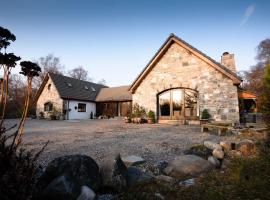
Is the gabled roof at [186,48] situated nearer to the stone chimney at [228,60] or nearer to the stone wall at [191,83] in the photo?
the stone wall at [191,83]

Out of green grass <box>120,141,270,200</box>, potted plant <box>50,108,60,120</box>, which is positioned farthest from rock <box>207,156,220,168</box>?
potted plant <box>50,108,60,120</box>

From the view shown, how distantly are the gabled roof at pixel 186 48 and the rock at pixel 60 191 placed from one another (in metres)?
11.8

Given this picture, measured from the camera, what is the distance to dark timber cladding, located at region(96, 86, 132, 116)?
24614 mm

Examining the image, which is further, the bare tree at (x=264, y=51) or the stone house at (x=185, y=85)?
the bare tree at (x=264, y=51)

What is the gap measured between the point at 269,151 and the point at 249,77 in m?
30.9

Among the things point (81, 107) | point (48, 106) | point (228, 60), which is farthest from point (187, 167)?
point (48, 106)

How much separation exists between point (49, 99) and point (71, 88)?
3.06 meters

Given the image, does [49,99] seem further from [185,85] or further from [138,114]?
[185,85]

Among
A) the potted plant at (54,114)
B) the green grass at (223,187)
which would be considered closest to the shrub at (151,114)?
the green grass at (223,187)


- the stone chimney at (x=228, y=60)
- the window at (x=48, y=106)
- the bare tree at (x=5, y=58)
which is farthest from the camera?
the window at (x=48, y=106)

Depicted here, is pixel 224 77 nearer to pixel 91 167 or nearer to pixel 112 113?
pixel 91 167

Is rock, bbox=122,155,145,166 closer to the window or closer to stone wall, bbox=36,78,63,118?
stone wall, bbox=36,78,63,118

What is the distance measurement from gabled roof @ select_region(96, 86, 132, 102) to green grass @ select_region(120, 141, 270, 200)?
20675 millimetres

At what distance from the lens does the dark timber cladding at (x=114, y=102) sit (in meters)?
24.6
